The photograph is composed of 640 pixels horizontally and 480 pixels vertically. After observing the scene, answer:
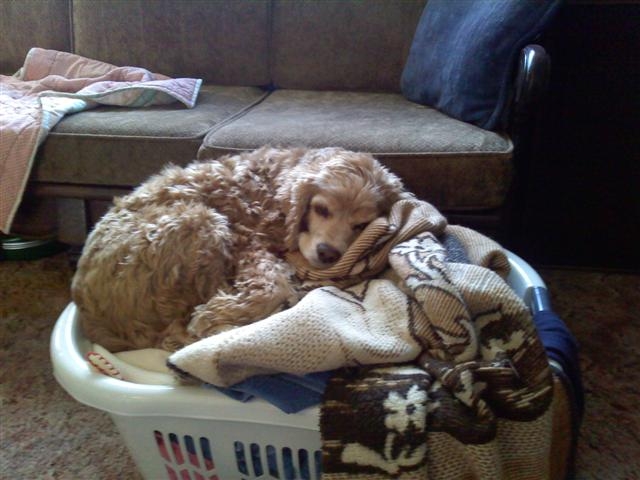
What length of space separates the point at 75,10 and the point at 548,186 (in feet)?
6.93

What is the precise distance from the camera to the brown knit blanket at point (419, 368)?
909 mm

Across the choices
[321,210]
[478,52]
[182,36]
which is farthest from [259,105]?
[321,210]

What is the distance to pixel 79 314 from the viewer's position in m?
1.23

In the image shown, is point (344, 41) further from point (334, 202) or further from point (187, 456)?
point (187, 456)

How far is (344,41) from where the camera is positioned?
2.28 metres

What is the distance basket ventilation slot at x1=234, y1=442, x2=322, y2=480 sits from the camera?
1026 mm

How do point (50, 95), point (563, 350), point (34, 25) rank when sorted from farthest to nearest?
point (34, 25) < point (50, 95) < point (563, 350)

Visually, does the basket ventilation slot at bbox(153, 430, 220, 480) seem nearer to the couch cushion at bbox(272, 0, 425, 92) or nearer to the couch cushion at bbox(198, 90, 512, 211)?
the couch cushion at bbox(198, 90, 512, 211)

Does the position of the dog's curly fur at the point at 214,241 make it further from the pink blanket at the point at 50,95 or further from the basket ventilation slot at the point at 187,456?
the pink blanket at the point at 50,95

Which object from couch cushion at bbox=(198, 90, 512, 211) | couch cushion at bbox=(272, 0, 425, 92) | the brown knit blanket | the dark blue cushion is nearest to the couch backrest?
couch cushion at bbox=(272, 0, 425, 92)

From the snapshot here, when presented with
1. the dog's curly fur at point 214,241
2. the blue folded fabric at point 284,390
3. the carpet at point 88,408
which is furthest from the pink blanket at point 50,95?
the blue folded fabric at point 284,390

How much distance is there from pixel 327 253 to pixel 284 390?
1.23ft

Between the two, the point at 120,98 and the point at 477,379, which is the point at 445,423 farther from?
the point at 120,98

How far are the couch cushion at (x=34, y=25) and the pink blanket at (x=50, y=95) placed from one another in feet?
0.59
